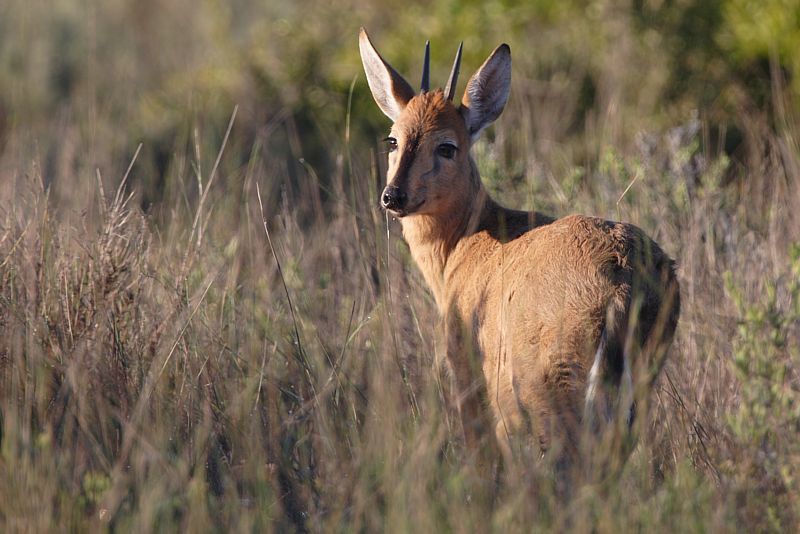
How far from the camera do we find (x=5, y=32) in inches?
618

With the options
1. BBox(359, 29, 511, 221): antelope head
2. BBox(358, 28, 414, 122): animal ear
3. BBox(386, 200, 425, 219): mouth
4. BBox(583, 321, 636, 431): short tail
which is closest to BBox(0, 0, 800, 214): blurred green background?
BBox(358, 28, 414, 122): animal ear

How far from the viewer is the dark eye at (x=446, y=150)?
601cm

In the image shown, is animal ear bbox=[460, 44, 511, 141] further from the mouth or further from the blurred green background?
the blurred green background

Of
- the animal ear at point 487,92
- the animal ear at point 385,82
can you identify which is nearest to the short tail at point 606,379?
the animal ear at point 487,92

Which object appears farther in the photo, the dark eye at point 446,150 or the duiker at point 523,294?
the dark eye at point 446,150

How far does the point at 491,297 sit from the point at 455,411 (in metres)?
0.57

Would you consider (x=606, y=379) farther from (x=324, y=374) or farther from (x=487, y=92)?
(x=487, y=92)

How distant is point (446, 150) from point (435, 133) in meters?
0.11

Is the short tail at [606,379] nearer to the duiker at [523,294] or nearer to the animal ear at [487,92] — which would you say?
the duiker at [523,294]

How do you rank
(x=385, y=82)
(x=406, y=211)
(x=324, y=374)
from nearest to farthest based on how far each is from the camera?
1. (x=324, y=374)
2. (x=406, y=211)
3. (x=385, y=82)

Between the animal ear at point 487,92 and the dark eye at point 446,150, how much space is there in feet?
0.93

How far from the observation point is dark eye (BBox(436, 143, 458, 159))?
6.01m

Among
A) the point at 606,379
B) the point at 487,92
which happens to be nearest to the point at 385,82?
the point at 487,92

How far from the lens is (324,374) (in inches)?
208
